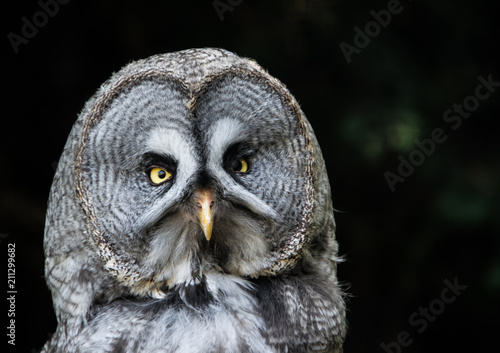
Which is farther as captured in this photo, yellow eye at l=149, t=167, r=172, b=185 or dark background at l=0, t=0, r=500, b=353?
dark background at l=0, t=0, r=500, b=353

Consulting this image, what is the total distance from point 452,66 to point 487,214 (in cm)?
74

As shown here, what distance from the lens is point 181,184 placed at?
1.42 meters

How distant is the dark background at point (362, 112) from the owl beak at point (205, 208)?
4.60 feet

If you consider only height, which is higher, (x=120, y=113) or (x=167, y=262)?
(x=120, y=113)

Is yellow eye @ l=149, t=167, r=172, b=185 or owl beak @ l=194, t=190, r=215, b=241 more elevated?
yellow eye @ l=149, t=167, r=172, b=185

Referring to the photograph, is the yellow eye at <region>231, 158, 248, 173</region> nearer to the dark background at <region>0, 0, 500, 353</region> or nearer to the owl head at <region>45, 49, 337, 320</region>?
the owl head at <region>45, 49, 337, 320</region>

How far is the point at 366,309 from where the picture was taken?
328 centimetres

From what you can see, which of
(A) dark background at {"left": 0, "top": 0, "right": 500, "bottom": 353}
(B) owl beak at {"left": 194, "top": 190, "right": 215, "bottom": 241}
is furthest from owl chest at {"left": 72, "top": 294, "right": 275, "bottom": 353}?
(A) dark background at {"left": 0, "top": 0, "right": 500, "bottom": 353}

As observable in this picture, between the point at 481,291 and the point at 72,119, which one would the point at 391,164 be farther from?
the point at 72,119

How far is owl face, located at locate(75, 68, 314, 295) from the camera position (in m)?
1.44

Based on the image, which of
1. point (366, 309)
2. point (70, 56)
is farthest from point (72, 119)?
point (366, 309)

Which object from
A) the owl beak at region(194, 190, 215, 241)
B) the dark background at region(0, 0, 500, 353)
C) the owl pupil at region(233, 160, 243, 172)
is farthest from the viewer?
the dark background at region(0, 0, 500, 353)

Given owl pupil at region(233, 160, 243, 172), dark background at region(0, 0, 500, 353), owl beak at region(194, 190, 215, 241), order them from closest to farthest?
owl beak at region(194, 190, 215, 241), owl pupil at region(233, 160, 243, 172), dark background at region(0, 0, 500, 353)

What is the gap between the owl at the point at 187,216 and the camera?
1460 millimetres
